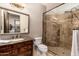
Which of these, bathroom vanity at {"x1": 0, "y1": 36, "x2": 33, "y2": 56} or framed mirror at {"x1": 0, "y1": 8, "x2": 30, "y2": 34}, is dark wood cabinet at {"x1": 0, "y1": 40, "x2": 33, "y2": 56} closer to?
bathroom vanity at {"x1": 0, "y1": 36, "x2": 33, "y2": 56}

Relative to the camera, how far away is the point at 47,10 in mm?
1593

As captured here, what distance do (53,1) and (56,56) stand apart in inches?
29.8

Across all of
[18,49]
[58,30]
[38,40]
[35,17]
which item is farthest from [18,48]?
[58,30]

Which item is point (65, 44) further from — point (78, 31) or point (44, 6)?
point (44, 6)

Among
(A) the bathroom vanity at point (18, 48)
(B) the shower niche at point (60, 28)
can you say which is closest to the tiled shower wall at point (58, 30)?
(B) the shower niche at point (60, 28)

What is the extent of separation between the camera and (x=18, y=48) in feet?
5.08

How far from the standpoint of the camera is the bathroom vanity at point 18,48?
1.48m

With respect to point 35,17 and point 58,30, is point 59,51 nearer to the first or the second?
point 58,30

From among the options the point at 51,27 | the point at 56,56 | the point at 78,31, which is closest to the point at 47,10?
the point at 51,27

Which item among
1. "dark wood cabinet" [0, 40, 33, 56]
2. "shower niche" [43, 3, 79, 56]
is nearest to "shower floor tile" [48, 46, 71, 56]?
"shower niche" [43, 3, 79, 56]

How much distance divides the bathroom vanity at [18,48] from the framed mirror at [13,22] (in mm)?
142

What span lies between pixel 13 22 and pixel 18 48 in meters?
0.35

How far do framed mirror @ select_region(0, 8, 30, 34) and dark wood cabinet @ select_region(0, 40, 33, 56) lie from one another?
0.17 metres

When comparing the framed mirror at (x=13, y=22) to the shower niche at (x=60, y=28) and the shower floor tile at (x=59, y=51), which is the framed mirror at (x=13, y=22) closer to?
the shower niche at (x=60, y=28)
